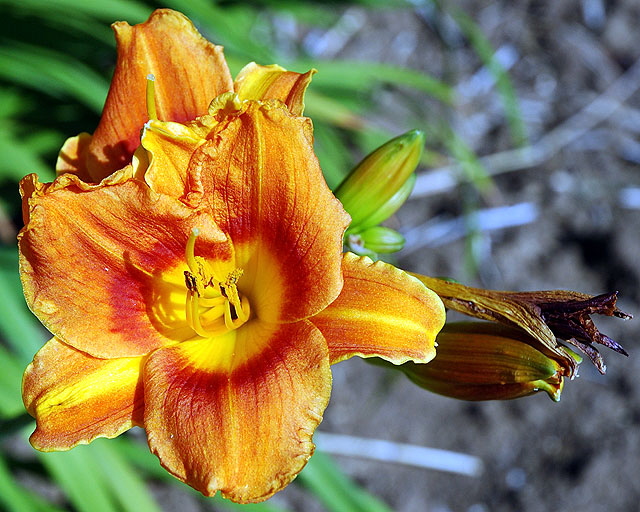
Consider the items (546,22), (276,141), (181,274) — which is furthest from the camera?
(546,22)

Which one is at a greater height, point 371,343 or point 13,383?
point 371,343

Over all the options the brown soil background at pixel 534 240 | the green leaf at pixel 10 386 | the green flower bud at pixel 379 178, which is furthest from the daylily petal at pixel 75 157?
the brown soil background at pixel 534 240

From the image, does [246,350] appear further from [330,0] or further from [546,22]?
[546,22]

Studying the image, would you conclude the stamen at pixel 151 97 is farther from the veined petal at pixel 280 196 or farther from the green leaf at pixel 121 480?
the green leaf at pixel 121 480

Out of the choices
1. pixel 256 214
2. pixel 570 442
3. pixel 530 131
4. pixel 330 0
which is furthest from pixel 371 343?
pixel 530 131

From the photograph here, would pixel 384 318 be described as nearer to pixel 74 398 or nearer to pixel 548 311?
pixel 548 311

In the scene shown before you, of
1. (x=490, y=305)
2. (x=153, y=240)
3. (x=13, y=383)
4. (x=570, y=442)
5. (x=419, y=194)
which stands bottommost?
(x=570, y=442)

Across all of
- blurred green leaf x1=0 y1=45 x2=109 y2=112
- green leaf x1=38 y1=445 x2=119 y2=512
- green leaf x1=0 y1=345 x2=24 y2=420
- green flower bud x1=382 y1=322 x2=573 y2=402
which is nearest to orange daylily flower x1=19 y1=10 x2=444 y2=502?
green flower bud x1=382 y1=322 x2=573 y2=402
